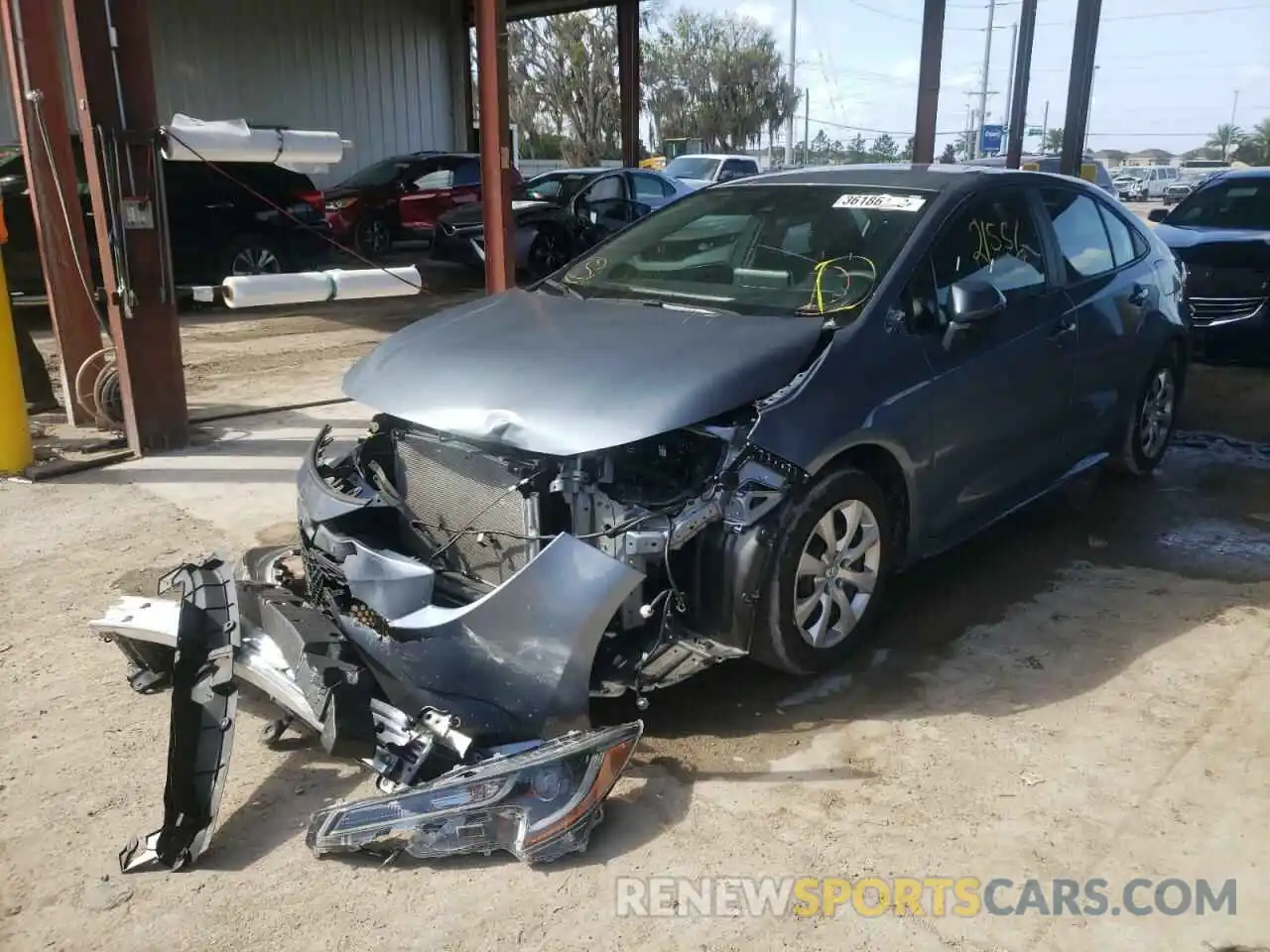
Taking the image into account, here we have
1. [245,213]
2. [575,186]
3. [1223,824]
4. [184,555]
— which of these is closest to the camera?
[1223,824]

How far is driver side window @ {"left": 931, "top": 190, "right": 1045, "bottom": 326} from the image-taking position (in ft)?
13.2

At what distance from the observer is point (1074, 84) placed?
13117 mm

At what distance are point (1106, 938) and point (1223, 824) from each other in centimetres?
67

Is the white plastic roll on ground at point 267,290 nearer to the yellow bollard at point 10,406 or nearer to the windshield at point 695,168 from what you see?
the yellow bollard at point 10,406

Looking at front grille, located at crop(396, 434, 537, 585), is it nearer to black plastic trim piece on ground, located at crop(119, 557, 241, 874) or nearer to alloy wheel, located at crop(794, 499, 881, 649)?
black plastic trim piece on ground, located at crop(119, 557, 241, 874)

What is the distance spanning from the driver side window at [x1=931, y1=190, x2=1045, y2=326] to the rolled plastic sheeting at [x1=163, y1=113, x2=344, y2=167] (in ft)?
12.5

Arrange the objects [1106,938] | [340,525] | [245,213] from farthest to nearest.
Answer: [245,213], [340,525], [1106,938]

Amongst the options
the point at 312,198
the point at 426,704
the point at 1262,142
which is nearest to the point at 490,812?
the point at 426,704

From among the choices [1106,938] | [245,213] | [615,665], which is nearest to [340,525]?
[615,665]

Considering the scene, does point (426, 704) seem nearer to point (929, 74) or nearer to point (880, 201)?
point (880, 201)

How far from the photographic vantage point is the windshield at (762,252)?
391 centimetres

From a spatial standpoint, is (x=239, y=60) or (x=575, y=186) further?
(x=239, y=60)

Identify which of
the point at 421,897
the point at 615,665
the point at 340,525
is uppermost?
the point at 340,525

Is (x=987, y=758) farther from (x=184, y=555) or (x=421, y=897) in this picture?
(x=184, y=555)
